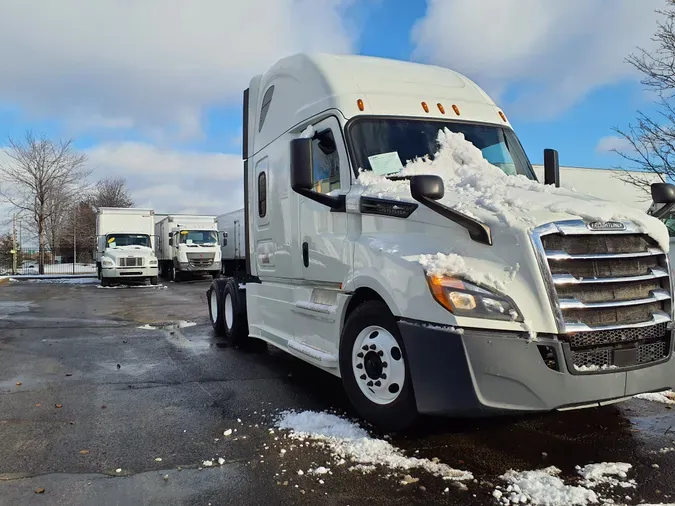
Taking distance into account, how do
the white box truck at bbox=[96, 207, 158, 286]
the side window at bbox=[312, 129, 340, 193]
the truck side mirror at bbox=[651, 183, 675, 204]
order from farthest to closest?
the white box truck at bbox=[96, 207, 158, 286] → the side window at bbox=[312, 129, 340, 193] → the truck side mirror at bbox=[651, 183, 675, 204]

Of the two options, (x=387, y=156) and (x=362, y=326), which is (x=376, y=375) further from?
(x=387, y=156)

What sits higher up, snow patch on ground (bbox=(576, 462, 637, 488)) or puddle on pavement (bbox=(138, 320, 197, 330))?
puddle on pavement (bbox=(138, 320, 197, 330))

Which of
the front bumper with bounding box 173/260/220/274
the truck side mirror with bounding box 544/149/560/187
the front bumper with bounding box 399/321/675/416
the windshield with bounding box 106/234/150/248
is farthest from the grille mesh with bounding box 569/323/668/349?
the front bumper with bounding box 173/260/220/274

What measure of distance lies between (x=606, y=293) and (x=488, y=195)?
1014 mm

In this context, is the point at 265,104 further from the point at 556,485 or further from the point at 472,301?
the point at 556,485

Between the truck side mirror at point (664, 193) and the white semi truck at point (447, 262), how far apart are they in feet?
0.05

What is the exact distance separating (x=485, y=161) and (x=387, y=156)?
3.13 ft

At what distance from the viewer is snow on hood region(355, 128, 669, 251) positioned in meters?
3.51

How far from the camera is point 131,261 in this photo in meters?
23.4

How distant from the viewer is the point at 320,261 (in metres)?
5.07

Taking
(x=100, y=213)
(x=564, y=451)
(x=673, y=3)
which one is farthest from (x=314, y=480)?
(x=100, y=213)

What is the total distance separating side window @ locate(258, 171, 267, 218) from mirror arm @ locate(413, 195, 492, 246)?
3.38 m

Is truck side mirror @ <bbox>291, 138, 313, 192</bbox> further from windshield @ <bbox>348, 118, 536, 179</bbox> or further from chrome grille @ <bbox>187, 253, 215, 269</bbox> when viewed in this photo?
chrome grille @ <bbox>187, 253, 215, 269</bbox>

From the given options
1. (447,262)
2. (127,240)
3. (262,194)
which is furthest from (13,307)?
(447,262)
